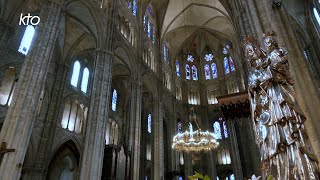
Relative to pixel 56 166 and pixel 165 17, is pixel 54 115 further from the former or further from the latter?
pixel 165 17

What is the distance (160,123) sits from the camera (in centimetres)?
1931

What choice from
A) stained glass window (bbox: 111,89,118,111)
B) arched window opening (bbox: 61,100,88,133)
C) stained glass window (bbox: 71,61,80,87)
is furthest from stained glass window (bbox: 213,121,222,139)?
stained glass window (bbox: 71,61,80,87)

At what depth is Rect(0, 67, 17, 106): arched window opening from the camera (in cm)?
1369

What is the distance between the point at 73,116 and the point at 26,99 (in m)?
9.77

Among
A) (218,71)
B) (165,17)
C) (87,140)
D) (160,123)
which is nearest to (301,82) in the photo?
(87,140)

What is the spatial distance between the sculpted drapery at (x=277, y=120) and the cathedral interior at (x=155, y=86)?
0.8 inches

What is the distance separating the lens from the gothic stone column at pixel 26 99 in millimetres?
7480

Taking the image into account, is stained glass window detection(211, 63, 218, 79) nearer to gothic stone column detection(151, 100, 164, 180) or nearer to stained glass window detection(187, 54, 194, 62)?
stained glass window detection(187, 54, 194, 62)

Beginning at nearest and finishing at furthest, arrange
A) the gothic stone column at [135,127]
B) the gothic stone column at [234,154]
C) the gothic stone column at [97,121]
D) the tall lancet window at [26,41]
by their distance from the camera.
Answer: the gothic stone column at [97,121] → the gothic stone column at [135,127] → the tall lancet window at [26,41] → the gothic stone column at [234,154]

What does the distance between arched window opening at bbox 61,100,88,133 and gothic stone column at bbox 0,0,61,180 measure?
334 inches

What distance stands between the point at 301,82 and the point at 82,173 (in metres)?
8.98

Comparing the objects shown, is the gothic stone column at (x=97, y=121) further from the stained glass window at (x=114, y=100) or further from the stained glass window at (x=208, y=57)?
the stained glass window at (x=208, y=57)

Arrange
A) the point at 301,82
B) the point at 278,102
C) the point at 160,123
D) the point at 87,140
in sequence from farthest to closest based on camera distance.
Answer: the point at 160,123
the point at 87,140
the point at 301,82
the point at 278,102

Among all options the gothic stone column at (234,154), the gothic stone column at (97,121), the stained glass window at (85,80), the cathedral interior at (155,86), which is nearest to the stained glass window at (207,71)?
the cathedral interior at (155,86)
